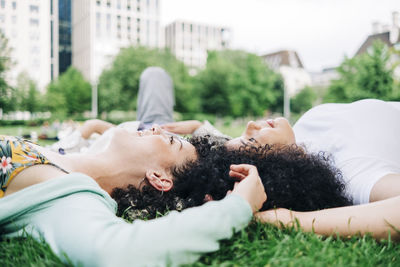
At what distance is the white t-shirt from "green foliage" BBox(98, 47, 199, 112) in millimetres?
38408

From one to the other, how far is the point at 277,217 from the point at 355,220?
17.6 inches

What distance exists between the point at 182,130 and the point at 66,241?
3.66m

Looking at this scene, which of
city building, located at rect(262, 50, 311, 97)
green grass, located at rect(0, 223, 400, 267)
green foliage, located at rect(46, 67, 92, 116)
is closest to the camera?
green grass, located at rect(0, 223, 400, 267)

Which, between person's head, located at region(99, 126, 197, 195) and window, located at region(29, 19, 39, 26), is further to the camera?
window, located at region(29, 19, 39, 26)

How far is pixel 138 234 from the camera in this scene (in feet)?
5.16

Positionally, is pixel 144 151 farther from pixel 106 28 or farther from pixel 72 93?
pixel 106 28

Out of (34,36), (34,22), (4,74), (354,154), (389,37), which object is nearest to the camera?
(354,154)

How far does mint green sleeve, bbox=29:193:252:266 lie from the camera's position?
1529 millimetres

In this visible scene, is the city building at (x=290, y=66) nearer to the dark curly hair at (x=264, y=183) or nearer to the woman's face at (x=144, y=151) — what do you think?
the dark curly hair at (x=264, y=183)

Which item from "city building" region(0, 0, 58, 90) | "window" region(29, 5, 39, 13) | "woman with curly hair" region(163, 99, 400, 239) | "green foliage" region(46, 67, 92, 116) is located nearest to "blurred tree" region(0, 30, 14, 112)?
"green foliage" region(46, 67, 92, 116)

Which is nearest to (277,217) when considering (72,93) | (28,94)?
(28,94)

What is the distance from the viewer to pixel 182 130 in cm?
526

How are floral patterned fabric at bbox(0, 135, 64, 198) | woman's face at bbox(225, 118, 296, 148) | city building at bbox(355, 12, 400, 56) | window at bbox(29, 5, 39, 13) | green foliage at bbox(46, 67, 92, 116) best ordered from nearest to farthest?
floral patterned fabric at bbox(0, 135, 64, 198) < woman's face at bbox(225, 118, 296, 148) < green foliage at bbox(46, 67, 92, 116) < city building at bbox(355, 12, 400, 56) < window at bbox(29, 5, 39, 13)

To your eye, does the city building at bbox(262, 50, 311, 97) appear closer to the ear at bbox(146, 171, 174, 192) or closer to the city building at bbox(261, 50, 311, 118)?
the city building at bbox(261, 50, 311, 118)
